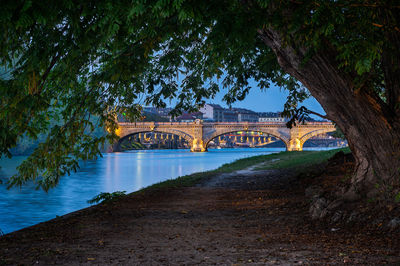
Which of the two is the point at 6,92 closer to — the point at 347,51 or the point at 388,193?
the point at 347,51

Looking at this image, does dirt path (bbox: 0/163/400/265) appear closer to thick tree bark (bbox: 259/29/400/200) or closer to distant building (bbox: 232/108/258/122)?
thick tree bark (bbox: 259/29/400/200)

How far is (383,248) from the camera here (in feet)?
18.1

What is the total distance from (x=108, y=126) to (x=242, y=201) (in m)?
4.51

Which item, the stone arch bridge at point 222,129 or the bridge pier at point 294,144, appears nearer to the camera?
the stone arch bridge at point 222,129

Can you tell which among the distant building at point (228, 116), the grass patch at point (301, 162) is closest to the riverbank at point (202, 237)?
the grass patch at point (301, 162)

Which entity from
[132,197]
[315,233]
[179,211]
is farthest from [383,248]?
[132,197]

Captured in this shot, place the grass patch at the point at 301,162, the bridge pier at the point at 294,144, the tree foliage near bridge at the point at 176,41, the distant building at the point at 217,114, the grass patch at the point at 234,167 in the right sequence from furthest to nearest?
the distant building at the point at 217,114, the bridge pier at the point at 294,144, the grass patch at the point at 301,162, the grass patch at the point at 234,167, the tree foliage near bridge at the point at 176,41

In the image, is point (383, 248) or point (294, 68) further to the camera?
point (294, 68)

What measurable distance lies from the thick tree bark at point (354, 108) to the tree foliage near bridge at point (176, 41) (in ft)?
0.06

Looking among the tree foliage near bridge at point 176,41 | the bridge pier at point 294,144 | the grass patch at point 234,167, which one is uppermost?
the tree foliage near bridge at point 176,41

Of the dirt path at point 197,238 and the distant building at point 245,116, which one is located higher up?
the distant building at point 245,116

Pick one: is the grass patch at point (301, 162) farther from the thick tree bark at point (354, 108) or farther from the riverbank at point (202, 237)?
the thick tree bark at point (354, 108)

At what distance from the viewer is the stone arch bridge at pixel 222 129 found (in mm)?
81625

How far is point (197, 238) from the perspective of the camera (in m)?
6.75
